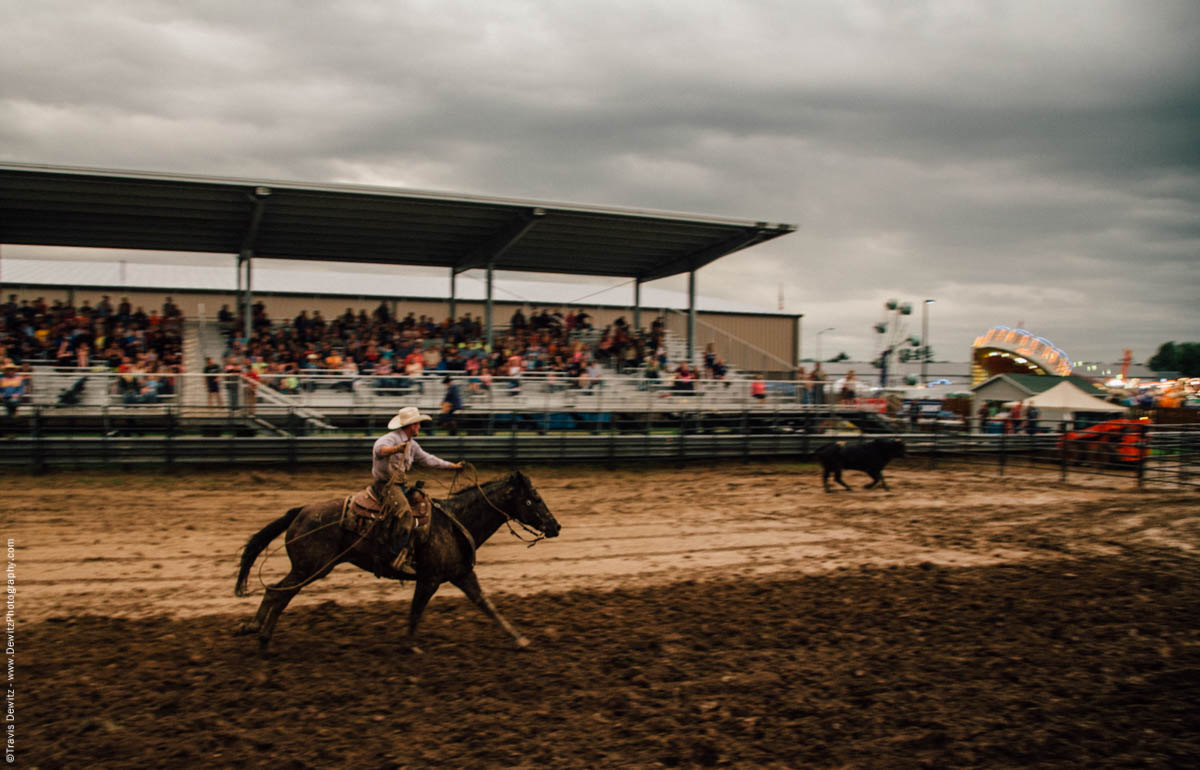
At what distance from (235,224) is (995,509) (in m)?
19.4

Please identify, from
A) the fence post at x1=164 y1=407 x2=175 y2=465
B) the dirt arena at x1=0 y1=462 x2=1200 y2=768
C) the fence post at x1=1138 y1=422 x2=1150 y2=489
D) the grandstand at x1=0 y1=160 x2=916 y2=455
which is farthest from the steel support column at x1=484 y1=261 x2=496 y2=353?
the fence post at x1=1138 y1=422 x2=1150 y2=489

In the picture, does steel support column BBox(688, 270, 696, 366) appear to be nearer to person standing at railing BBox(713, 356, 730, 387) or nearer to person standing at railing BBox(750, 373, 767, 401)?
person standing at railing BBox(713, 356, 730, 387)

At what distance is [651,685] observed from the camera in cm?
510

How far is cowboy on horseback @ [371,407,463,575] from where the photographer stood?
5.73m

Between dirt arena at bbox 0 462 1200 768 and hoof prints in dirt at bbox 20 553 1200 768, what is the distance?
0.02 m

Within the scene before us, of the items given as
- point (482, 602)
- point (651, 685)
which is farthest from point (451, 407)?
point (651, 685)

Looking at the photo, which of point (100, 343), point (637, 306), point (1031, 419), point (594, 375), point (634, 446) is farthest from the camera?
point (637, 306)

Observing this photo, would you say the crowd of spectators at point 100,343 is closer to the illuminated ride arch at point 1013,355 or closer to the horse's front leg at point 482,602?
the horse's front leg at point 482,602

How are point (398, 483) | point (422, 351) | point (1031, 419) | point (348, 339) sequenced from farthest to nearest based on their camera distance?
point (422, 351) → point (348, 339) → point (1031, 419) → point (398, 483)

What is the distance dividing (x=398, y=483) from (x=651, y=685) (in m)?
2.48

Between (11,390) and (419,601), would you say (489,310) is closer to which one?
(11,390)

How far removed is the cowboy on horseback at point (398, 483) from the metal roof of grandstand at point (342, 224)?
45.9 ft

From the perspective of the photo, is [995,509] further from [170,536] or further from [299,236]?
[299,236]

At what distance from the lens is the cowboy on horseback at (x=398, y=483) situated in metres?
5.73
